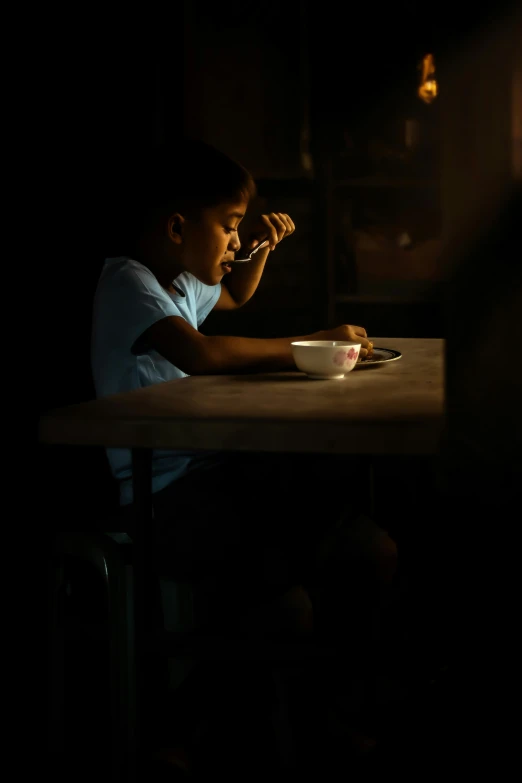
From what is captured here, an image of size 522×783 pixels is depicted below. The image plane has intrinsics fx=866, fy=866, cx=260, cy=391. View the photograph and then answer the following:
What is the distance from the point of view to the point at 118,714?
1412mm

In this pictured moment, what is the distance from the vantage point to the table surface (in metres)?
1.09

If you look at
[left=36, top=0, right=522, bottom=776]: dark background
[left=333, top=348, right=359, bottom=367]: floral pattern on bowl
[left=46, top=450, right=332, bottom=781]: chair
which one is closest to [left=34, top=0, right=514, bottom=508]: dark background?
[left=36, top=0, right=522, bottom=776]: dark background

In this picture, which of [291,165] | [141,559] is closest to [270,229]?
[291,165]

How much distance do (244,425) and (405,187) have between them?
2.55 m

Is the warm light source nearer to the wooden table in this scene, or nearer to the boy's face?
the boy's face

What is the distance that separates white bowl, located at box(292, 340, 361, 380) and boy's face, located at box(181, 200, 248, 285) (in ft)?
1.60

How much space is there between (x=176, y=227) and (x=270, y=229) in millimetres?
468

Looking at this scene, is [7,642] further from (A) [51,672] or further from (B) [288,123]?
(B) [288,123]

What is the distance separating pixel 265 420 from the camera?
1122 mm

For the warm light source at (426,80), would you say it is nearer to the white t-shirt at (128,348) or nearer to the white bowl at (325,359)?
the white t-shirt at (128,348)

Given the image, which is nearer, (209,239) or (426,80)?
(209,239)

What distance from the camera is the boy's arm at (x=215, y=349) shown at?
160cm

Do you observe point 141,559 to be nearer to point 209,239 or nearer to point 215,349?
point 215,349

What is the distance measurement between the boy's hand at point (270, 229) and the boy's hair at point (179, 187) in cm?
26
